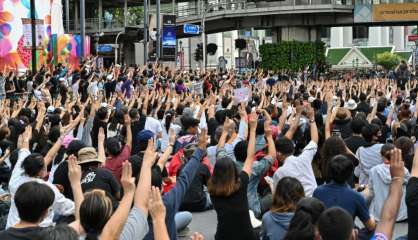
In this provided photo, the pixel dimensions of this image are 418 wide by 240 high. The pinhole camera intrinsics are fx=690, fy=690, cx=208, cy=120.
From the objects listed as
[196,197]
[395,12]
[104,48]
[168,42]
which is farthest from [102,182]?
[104,48]

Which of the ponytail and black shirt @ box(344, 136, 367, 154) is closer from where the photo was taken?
black shirt @ box(344, 136, 367, 154)

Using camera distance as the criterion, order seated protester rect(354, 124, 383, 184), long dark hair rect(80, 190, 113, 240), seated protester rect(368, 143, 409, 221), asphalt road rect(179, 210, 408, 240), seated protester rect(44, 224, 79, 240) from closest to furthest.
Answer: seated protester rect(44, 224, 79, 240) < long dark hair rect(80, 190, 113, 240) < seated protester rect(368, 143, 409, 221) < asphalt road rect(179, 210, 408, 240) < seated protester rect(354, 124, 383, 184)

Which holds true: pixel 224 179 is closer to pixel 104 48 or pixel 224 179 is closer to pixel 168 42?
pixel 168 42

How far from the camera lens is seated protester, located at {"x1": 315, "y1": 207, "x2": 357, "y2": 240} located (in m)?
4.23

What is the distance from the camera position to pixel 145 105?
589 inches

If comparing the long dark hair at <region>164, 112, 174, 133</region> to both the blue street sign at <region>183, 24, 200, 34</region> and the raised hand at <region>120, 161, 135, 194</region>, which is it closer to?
the raised hand at <region>120, 161, 135, 194</region>

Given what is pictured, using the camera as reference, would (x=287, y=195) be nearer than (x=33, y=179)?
Yes

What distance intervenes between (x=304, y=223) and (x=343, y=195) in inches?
70.7

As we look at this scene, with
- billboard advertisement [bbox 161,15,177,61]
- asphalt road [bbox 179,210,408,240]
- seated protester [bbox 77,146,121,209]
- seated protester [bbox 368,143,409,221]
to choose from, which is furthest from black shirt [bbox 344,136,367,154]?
billboard advertisement [bbox 161,15,177,61]

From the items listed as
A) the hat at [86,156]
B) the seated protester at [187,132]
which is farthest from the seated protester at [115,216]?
the seated protester at [187,132]

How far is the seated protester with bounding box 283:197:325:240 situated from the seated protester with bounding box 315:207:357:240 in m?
0.20

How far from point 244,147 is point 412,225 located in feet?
10.6

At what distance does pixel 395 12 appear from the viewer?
48375 millimetres

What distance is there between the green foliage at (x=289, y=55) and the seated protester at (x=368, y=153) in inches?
1532
